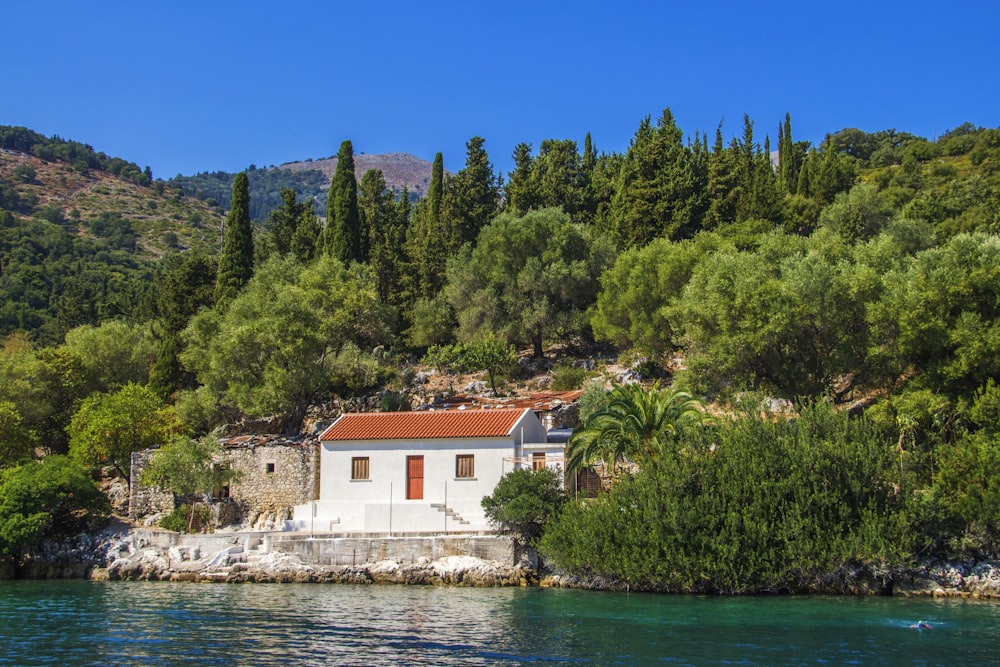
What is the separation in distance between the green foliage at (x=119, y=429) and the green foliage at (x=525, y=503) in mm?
17967

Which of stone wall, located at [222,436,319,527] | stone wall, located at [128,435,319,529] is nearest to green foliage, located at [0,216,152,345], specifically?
stone wall, located at [128,435,319,529]

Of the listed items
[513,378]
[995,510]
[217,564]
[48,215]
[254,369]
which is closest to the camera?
[995,510]

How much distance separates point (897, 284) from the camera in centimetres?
3481

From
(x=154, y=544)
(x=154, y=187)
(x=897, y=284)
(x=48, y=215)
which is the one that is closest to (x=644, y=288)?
(x=897, y=284)

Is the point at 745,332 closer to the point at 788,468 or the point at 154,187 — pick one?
the point at 788,468

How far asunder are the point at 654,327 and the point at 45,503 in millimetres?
26754

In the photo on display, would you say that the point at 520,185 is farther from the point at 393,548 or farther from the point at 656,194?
the point at 393,548

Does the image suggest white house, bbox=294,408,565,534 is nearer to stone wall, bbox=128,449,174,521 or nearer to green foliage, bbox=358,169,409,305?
stone wall, bbox=128,449,174,521

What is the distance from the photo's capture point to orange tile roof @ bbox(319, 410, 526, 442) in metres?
35.8

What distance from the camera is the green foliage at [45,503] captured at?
1341 inches

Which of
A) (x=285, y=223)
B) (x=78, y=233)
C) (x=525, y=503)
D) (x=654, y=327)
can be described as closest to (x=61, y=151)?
(x=78, y=233)

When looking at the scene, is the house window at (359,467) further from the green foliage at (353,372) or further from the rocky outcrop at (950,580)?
the rocky outcrop at (950,580)

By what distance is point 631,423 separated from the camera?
31547 mm

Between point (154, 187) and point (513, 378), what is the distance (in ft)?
528
